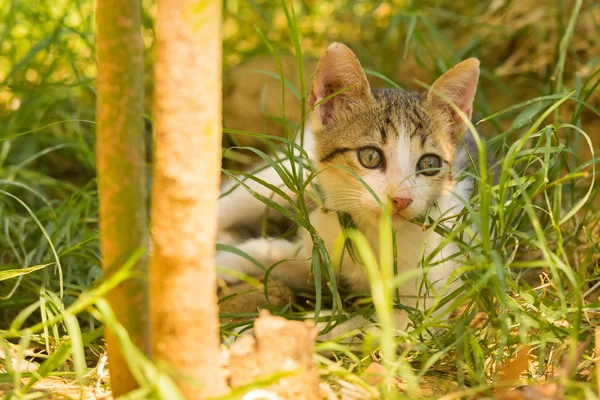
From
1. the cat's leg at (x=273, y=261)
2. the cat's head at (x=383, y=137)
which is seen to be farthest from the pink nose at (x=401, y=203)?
the cat's leg at (x=273, y=261)

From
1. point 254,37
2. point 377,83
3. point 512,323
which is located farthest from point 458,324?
point 254,37

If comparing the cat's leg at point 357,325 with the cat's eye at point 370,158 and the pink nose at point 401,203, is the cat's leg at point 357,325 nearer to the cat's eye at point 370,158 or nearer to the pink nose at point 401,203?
the pink nose at point 401,203

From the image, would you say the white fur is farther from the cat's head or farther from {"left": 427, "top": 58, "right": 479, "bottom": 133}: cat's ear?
{"left": 427, "top": 58, "right": 479, "bottom": 133}: cat's ear

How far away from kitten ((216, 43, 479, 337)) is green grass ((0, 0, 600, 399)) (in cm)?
11

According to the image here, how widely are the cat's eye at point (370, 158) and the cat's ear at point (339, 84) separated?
0.70ft

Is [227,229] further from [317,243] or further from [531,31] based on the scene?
[531,31]

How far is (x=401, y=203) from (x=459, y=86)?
556mm

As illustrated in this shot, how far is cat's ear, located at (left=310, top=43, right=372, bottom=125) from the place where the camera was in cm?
214

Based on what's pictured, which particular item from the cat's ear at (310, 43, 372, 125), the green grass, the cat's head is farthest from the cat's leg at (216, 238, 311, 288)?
the cat's ear at (310, 43, 372, 125)

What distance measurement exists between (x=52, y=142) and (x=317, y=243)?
1.98m

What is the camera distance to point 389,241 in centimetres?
167

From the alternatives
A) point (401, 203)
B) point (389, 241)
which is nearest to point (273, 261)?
point (401, 203)

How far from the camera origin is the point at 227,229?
299 cm

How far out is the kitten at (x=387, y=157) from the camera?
2.04 meters
